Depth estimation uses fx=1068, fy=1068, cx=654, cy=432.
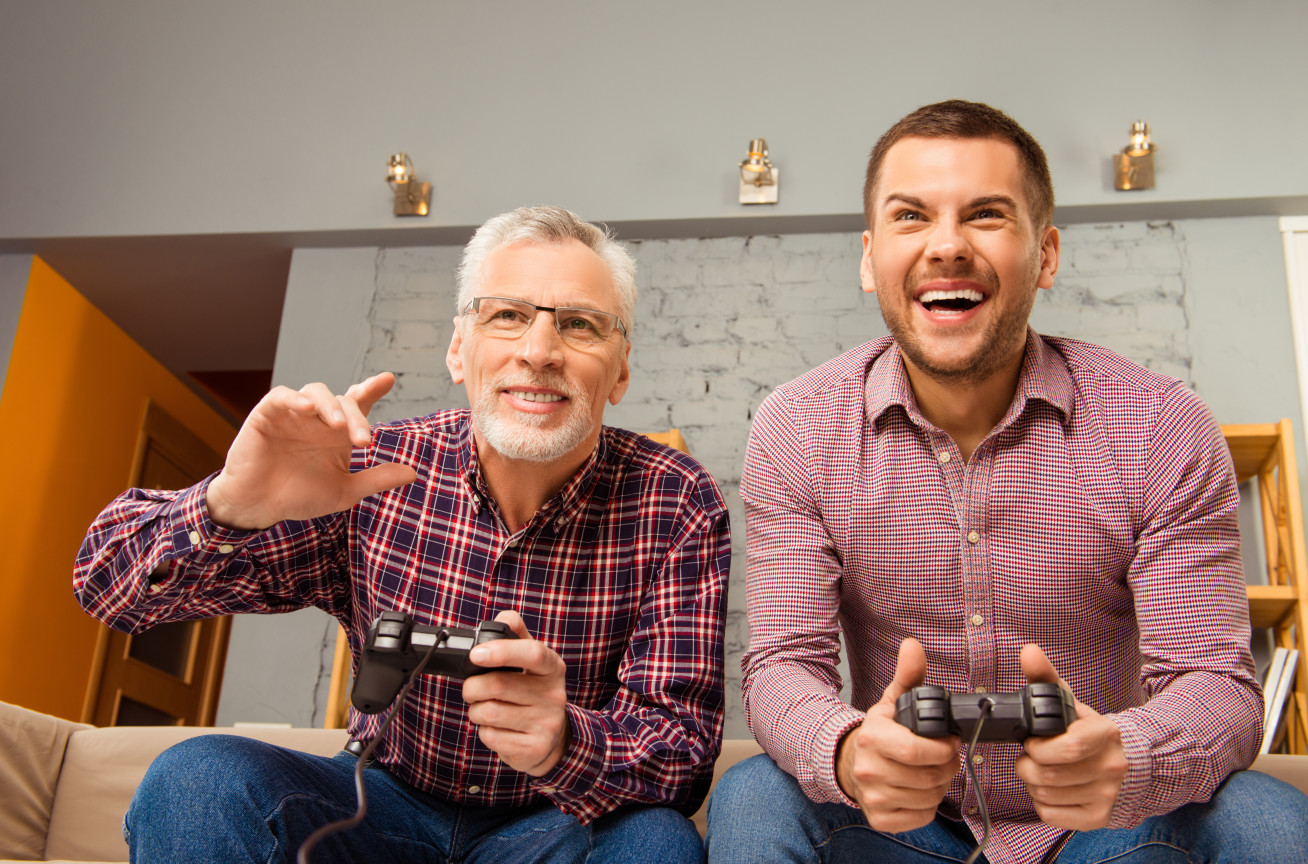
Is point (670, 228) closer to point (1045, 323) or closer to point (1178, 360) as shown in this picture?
point (1045, 323)

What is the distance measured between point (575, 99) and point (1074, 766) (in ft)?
10.4

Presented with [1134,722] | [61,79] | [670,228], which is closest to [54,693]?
[61,79]

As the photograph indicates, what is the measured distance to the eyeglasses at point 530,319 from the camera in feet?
5.22

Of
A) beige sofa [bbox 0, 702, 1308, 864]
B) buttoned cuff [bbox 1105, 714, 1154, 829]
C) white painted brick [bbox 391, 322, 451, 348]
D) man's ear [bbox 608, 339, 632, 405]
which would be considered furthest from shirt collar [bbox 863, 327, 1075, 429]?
white painted brick [bbox 391, 322, 451, 348]

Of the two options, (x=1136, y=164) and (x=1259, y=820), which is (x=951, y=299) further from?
(x=1136, y=164)

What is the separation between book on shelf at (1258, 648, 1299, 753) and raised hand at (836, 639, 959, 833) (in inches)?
75.9

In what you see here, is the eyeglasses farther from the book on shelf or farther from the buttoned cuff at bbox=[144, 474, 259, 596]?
the book on shelf

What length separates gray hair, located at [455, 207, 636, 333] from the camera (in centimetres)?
167

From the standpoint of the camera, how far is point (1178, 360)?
10.5 ft

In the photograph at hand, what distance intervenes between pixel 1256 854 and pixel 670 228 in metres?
2.78

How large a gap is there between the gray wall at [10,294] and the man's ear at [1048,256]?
11.8 ft

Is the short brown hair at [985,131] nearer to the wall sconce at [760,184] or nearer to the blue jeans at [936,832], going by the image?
the blue jeans at [936,832]

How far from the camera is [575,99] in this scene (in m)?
3.72

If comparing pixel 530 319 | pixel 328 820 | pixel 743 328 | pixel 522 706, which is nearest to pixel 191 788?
pixel 328 820
